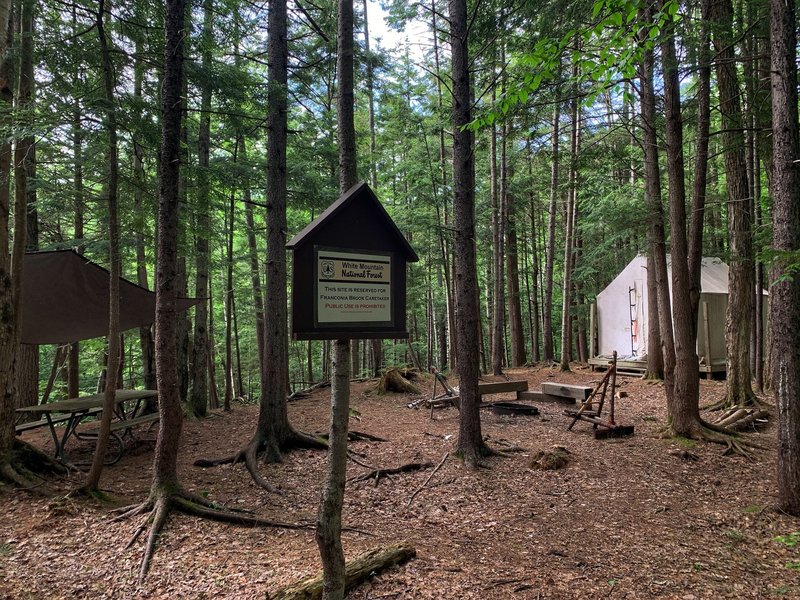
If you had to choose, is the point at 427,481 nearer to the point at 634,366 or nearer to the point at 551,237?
the point at 634,366

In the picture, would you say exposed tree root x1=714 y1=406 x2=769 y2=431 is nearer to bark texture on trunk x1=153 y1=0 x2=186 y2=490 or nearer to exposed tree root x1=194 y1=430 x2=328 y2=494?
exposed tree root x1=194 y1=430 x2=328 y2=494

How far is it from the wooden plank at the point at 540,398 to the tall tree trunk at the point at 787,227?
17.8 ft

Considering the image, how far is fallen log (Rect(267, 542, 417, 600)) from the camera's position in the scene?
2754 mm

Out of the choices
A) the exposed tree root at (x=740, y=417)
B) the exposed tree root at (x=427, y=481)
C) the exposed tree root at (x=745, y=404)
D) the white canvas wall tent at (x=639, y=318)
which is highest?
the white canvas wall tent at (x=639, y=318)

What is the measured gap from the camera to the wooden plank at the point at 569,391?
28.1ft

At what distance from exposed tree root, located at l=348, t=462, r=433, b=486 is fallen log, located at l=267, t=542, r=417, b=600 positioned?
6.23 ft

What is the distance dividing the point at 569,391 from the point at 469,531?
5582mm

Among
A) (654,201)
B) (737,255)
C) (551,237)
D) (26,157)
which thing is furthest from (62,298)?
(551,237)

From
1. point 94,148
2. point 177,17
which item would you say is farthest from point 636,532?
point 94,148

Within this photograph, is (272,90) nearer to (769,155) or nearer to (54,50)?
(54,50)

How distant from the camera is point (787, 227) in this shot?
161 inches

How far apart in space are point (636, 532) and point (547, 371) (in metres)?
11.0

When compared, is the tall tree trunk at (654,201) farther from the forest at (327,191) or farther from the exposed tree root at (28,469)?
the exposed tree root at (28,469)

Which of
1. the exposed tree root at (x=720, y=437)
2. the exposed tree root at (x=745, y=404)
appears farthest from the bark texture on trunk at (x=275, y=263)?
the exposed tree root at (x=745, y=404)
